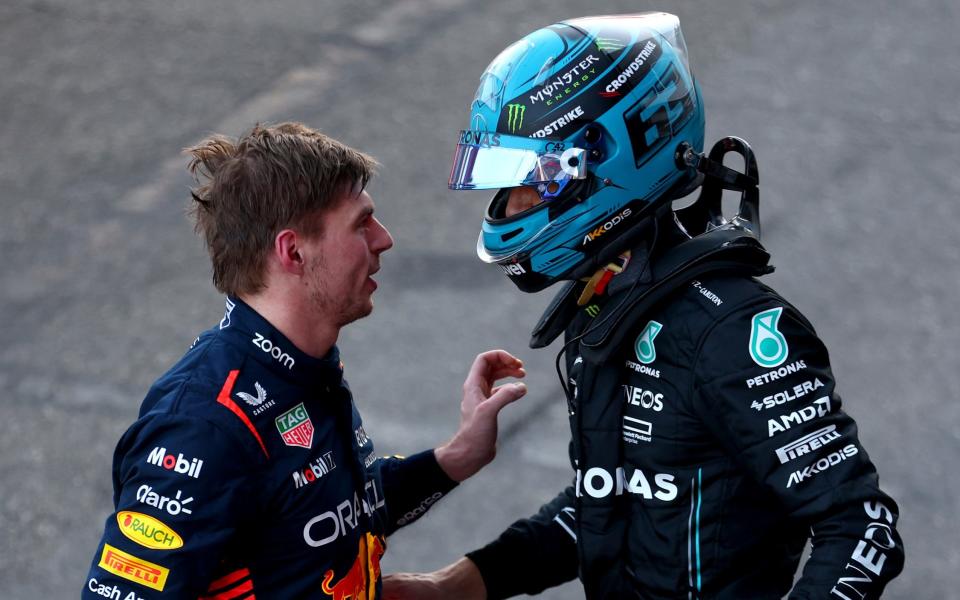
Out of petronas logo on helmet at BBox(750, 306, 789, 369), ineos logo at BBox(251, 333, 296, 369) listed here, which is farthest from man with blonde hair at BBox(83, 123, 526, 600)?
petronas logo on helmet at BBox(750, 306, 789, 369)

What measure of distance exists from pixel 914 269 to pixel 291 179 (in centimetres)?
502

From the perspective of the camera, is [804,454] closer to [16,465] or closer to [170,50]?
[16,465]

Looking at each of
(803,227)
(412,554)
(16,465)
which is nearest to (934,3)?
(803,227)

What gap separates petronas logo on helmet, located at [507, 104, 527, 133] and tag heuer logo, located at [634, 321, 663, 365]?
0.60 m

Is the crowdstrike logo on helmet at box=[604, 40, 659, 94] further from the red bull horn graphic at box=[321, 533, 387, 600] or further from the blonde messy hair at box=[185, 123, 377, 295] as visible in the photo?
the red bull horn graphic at box=[321, 533, 387, 600]

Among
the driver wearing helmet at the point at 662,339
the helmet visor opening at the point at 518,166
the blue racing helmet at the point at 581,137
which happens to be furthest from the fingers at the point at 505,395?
the helmet visor opening at the point at 518,166

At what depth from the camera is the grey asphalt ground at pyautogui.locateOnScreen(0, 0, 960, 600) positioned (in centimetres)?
577

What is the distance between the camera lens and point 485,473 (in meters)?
5.80

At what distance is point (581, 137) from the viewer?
297cm

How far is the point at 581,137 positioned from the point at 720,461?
86 centimetres

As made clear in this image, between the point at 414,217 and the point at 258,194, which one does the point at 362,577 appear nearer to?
the point at 258,194

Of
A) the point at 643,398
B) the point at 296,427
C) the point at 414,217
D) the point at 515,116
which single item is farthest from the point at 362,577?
the point at 414,217

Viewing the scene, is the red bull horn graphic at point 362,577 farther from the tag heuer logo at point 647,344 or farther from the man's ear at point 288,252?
the tag heuer logo at point 647,344

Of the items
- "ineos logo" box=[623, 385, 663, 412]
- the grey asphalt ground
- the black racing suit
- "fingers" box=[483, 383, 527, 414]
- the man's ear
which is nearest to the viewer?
the black racing suit
